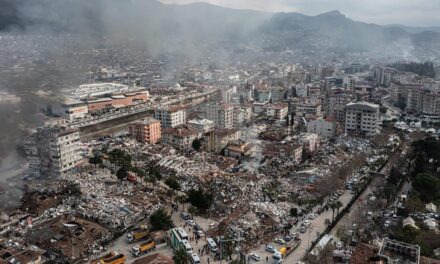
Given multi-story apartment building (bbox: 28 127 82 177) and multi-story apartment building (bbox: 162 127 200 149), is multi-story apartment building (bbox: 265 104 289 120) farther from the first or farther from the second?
multi-story apartment building (bbox: 28 127 82 177)

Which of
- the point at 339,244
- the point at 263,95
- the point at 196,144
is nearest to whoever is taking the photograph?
the point at 339,244

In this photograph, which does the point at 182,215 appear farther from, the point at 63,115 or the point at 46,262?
the point at 63,115

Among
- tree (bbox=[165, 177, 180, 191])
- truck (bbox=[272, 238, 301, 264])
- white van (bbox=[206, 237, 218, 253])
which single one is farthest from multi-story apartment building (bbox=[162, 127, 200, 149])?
truck (bbox=[272, 238, 301, 264])

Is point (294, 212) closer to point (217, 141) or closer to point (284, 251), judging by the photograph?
point (284, 251)

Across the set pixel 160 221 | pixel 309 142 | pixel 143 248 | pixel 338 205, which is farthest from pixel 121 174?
pixel 309 142

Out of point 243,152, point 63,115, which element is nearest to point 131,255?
point 243,152
